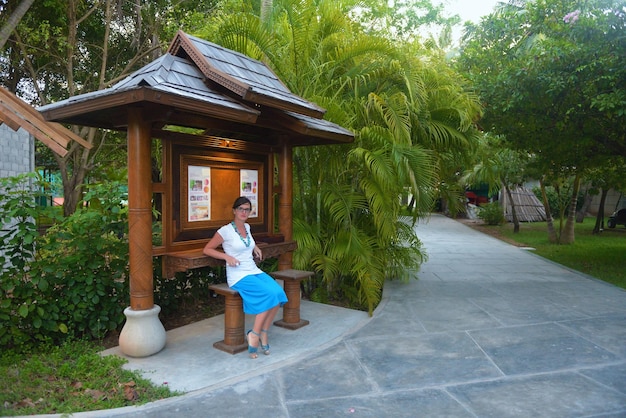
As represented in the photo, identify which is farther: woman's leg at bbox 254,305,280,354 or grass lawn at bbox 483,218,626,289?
grass lawn at bbox 483,218,626,289

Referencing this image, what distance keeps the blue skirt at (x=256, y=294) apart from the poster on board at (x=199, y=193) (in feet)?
2.94

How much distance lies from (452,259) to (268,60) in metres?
7.45

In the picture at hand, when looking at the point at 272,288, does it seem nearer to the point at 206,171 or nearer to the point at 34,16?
the point at 206,171

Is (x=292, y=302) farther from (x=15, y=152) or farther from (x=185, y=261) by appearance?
(x=15, y=152)

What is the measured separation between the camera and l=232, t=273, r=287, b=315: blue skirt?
4.71 metres

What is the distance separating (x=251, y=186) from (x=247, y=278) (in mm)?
1381

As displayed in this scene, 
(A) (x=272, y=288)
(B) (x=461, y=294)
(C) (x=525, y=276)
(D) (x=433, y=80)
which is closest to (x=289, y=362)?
(A) (x=272, y=288)

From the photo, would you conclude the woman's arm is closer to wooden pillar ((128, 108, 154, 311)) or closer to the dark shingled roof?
wooden pillar ((128, 108, 154, 311))

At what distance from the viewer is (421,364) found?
4.62 m

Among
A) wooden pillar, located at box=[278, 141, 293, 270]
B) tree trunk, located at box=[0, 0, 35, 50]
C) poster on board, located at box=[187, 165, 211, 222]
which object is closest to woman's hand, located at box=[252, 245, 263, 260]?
poster on board, located at box=[187, 165, 211, 222]

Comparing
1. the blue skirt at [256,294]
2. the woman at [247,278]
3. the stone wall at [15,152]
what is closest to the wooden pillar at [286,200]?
the woman at [247,278]

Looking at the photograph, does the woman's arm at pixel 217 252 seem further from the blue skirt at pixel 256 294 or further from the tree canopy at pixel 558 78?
the tree canopy at pixel 558 78

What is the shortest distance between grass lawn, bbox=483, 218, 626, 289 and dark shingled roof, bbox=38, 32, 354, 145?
7227 millimetres

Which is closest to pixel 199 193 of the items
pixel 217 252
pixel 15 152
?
pixel 217 252
